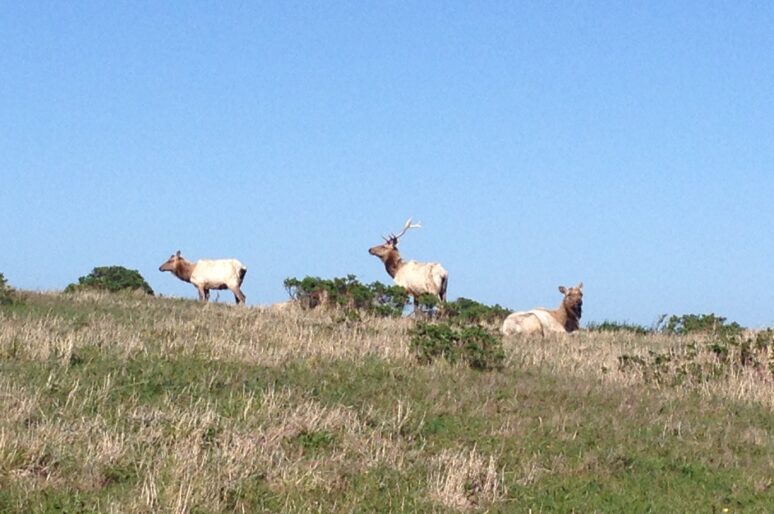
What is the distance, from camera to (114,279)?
32.2 meters

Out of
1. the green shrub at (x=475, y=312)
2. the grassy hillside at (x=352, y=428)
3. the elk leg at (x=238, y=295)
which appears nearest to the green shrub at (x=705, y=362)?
the grassy hillside at (x=352, y=428)

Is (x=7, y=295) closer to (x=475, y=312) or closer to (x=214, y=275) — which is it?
(x=475, y=312)

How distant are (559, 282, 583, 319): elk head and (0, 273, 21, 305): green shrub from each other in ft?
37.1

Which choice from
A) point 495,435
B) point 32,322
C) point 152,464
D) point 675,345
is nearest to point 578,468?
point 495,435

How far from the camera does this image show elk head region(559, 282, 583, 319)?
2362 centimetres

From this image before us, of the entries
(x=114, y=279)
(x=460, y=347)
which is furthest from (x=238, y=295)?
(x=460, y=347)

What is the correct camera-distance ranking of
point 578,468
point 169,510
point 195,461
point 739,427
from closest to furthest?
point 169,510 → point 195,461 → point 578,468 → point 739,427

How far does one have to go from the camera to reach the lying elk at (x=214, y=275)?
34.3 meters

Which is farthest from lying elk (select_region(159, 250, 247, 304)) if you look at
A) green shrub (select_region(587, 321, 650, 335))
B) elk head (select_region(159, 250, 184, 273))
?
green shrub (select_region(587, 321, 650, 335))

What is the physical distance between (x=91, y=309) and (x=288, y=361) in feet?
26.5

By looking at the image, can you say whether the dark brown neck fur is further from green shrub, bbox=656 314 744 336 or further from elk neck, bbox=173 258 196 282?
elk neck, bbox=173 258 196 282

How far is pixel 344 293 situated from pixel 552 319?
6173mm

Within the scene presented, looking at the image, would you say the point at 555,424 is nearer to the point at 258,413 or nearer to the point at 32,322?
the point at 258,413

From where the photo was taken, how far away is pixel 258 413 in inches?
395
